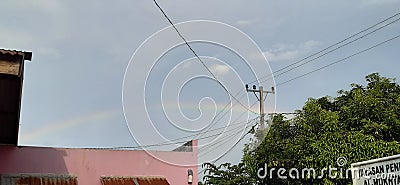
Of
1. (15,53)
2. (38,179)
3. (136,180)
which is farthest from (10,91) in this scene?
(136,180)

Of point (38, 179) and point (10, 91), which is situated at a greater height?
point (10, 91)

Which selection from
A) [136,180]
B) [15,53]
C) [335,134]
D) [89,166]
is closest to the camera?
[15,53]

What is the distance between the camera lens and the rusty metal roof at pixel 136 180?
777cm

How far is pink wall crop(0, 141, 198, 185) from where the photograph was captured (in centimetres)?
750

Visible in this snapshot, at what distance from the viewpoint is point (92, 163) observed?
7.86m

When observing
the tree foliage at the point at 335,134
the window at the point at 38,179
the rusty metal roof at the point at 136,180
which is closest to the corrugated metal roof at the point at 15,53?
the window at the point at 38,179

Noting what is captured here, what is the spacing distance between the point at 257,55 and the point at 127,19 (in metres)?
2.20

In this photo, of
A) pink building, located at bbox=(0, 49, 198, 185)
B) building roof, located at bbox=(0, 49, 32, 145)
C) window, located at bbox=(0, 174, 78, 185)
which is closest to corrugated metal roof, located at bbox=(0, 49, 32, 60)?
building roof, located at bbox=(0, 49, 32, 145)

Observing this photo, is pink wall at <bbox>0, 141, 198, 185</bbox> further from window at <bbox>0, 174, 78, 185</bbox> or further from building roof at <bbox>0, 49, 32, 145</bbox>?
building roof at <bbox>0, 49, 32, 145</bbox>

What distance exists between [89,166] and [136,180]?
0.83 m

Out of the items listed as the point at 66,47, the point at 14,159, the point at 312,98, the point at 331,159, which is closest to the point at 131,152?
the point at 14,159

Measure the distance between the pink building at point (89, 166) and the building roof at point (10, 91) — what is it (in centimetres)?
4

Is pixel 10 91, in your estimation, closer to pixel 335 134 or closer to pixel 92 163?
pixel 92 163

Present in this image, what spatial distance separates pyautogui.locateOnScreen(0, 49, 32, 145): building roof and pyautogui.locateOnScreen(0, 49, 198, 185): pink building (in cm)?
4
